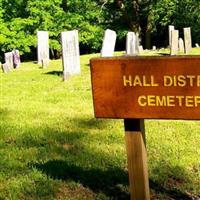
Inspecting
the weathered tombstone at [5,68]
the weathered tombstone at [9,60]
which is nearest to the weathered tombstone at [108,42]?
the weathered tombstone at [5,68]

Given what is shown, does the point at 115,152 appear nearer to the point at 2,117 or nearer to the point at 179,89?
the point at 179,89

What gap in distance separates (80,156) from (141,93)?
2.35 meters

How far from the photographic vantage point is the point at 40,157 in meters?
6.36

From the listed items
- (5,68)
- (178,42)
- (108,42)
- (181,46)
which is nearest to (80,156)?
→ (108,42)

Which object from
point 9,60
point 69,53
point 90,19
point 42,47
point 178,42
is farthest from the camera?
point 90,19

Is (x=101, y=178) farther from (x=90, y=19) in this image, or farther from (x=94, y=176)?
(x=90, y=19)

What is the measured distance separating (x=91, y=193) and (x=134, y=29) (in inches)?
1388

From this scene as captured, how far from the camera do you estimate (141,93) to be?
4.23m

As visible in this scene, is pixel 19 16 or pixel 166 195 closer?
pixel 166 195

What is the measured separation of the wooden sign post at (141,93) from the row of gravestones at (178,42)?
17.7 m

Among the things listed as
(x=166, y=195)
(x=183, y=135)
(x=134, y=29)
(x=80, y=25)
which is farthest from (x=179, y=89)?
(x=134, y=29)

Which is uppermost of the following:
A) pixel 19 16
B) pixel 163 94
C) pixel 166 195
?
pixel 19 16

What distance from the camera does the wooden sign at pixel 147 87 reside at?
161 inches

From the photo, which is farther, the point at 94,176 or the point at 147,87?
Result: the point at 94,176
